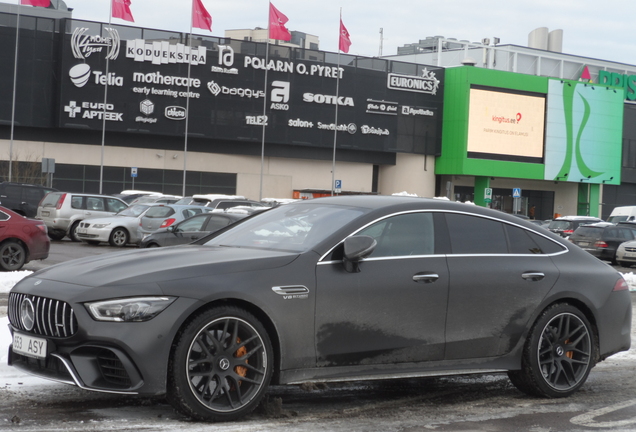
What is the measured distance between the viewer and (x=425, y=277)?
20.0 feet

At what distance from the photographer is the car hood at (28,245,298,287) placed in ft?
17.3

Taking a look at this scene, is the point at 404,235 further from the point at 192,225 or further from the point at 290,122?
the point at 290,122

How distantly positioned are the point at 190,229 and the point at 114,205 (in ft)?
27.9

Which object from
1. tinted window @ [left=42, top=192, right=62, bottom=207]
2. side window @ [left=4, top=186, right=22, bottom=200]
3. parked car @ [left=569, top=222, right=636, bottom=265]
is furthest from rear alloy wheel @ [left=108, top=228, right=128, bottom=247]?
parked car @ [left=569, top=222, right=636, bottom=265]

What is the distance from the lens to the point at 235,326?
539 cm

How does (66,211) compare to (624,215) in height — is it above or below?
below

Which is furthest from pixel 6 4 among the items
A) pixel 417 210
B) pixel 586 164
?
pixel 417 210

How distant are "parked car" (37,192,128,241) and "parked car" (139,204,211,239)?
2.36 metres

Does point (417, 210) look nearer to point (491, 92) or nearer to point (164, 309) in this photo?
point (164, 309)

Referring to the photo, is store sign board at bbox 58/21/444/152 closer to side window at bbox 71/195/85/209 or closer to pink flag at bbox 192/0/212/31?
pink flag at bbox 192/0/212/31

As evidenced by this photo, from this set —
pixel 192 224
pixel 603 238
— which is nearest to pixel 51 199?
pixel 192 224

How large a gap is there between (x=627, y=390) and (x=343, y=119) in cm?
5805

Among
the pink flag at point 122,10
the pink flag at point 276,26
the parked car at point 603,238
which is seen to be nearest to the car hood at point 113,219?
the parked car at point 603,238

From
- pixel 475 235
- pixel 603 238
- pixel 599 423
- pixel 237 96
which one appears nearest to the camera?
pixel 599 423
